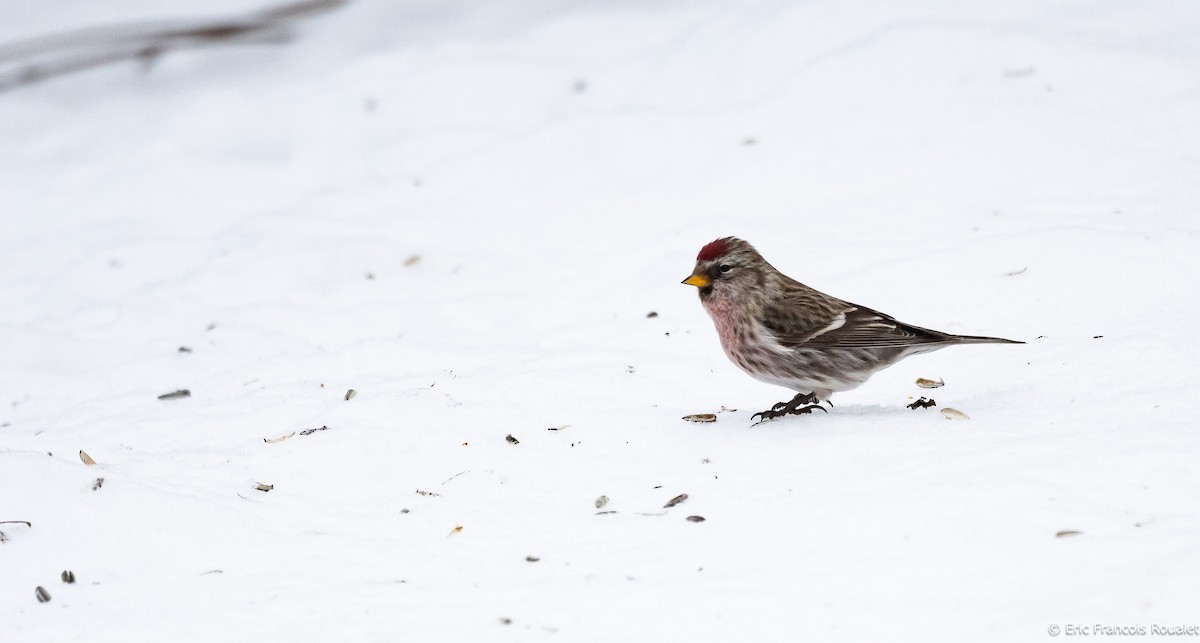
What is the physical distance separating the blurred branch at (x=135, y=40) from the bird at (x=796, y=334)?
5.88 metres

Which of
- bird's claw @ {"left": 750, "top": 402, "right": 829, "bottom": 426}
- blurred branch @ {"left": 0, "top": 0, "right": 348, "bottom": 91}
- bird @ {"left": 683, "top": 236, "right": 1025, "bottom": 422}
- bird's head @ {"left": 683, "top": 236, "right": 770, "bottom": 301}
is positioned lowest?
bird's claw @ {"left": 750, "top": 402, "right": 829, "bottom": 426}

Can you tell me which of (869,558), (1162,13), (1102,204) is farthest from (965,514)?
(1162,13)

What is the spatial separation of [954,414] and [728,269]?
1024 mm

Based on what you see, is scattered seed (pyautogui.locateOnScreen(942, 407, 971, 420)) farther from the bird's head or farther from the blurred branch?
the blurred branch

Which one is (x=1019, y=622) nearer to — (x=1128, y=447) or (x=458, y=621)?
(x=1128, y=447)

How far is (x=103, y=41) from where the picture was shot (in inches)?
351

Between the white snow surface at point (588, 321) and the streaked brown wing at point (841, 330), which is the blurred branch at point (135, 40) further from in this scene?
the streaked brown wing at point (841, 330)

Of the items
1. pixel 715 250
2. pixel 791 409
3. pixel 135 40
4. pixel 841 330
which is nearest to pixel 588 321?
pixel 715 250

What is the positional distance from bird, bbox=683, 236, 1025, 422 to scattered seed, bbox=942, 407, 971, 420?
255 mm

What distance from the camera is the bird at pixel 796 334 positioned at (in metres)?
4.25

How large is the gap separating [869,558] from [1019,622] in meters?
0.47

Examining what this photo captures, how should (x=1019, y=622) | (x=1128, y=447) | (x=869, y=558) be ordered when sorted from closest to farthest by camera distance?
1. (x=1019, y=622)
2. (x=869, y=558)
3. (x=1128, y=447)

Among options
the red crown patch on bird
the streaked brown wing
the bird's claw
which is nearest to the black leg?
the bird's claw

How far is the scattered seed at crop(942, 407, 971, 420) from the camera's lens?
3.98m
